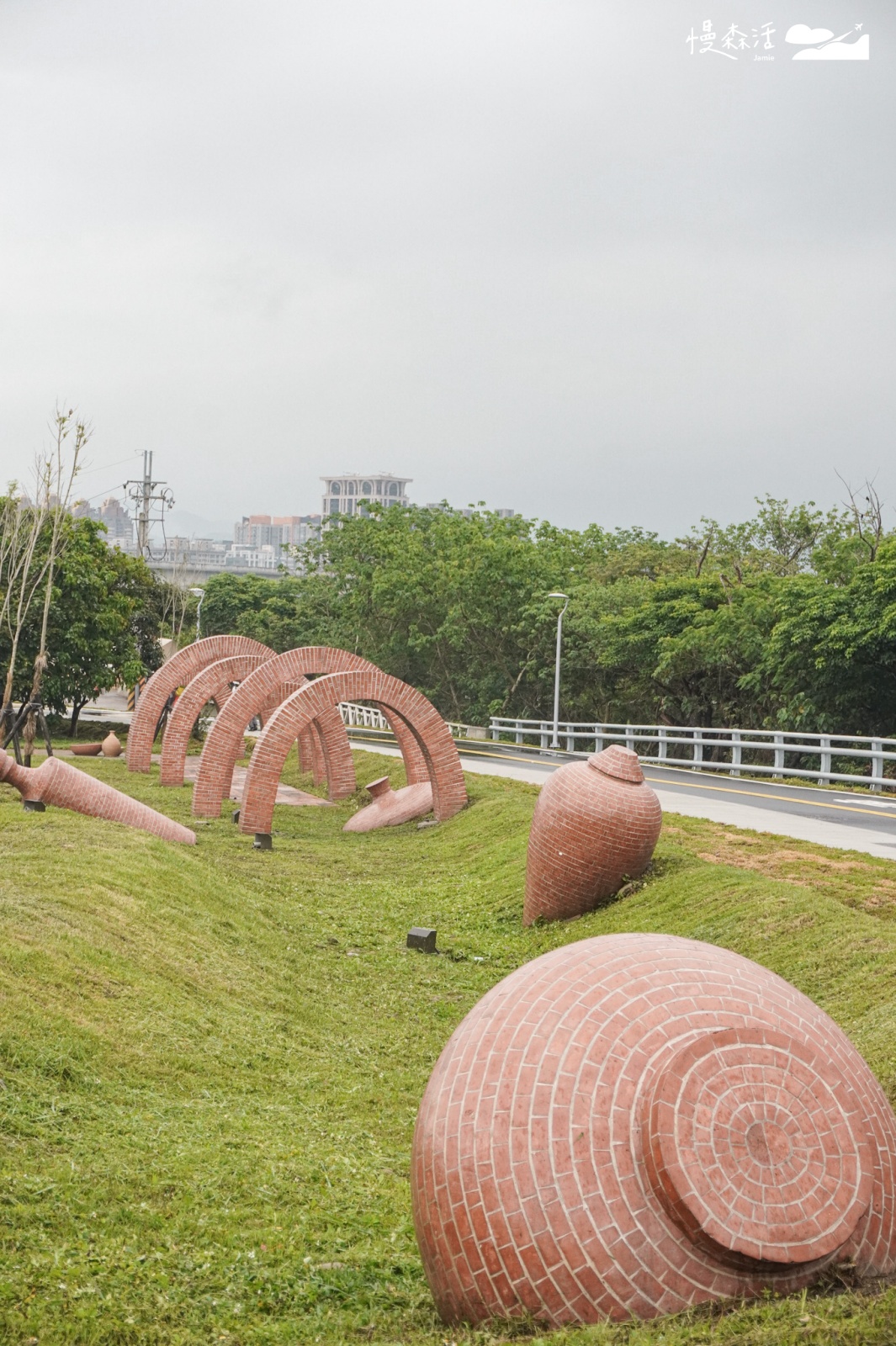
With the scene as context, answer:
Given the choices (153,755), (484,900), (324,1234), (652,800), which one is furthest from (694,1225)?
(153,755)

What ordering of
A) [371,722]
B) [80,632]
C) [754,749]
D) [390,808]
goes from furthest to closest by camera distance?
[371,722] < [80,632] < [754,749] < [390,808]

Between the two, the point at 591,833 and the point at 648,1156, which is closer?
the point at 648,1156

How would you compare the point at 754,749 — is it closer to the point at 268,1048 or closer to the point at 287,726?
the point at 287,726

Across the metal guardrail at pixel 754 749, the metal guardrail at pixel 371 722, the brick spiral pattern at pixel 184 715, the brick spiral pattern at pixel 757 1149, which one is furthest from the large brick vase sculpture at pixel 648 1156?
the metal guardrail at pixel 371 722

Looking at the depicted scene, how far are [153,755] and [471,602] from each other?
57.1 ft

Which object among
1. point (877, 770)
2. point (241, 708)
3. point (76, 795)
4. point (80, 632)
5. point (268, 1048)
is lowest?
point (268, 1048)

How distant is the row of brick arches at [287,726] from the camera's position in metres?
20.6

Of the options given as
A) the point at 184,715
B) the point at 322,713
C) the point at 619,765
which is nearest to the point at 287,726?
the point at 322,713

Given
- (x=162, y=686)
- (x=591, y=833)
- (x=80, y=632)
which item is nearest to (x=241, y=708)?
(x=162, y=686)

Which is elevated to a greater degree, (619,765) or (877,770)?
(619,765)

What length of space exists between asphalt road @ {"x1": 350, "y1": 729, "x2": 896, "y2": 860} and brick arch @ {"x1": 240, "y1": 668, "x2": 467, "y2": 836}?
3802mm

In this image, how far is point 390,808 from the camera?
74.5ft

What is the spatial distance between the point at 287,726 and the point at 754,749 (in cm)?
1927

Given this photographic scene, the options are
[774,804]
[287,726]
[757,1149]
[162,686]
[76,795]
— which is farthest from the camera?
[162,686]
